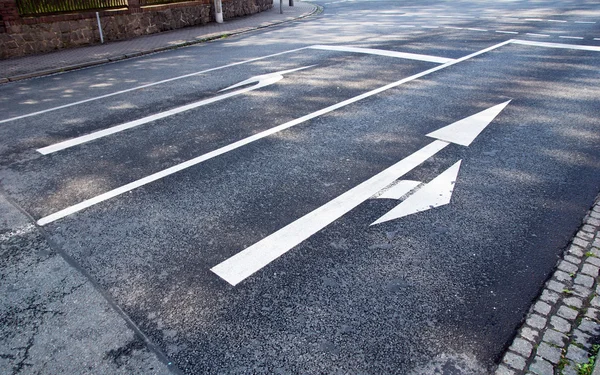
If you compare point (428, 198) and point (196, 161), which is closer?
point (428, 198)

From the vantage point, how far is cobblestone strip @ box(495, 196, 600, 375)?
2936 mm

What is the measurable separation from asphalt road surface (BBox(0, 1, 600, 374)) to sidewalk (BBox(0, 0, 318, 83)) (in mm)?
1392

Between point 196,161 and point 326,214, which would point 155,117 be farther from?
point 326,214

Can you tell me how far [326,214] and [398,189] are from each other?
0.97 metres

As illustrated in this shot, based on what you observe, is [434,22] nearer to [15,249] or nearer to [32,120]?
[32,120]

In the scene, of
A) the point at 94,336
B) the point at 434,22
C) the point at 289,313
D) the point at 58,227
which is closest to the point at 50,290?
the point at 94,336

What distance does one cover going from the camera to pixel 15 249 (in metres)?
4.22

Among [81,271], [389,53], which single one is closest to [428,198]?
[81,271]

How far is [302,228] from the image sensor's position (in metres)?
4.41

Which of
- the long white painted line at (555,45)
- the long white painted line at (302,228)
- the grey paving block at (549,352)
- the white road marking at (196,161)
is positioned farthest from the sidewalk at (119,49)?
the grey paving block at (549,352)

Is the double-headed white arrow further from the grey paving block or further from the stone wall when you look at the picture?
the stone wall

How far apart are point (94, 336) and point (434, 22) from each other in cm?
1677

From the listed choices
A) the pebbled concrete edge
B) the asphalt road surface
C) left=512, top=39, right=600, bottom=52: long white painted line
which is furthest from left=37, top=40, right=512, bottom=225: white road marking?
left=512, top=39, right=600, bottom=52: long white painted line

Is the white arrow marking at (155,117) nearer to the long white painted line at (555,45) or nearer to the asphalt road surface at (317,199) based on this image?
the asphalt road surface at (317,199)
